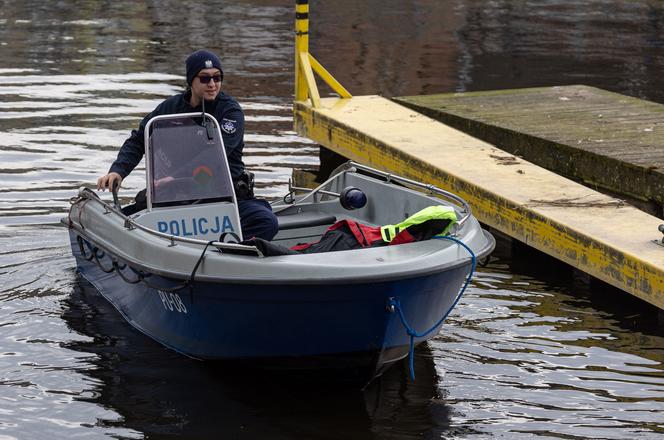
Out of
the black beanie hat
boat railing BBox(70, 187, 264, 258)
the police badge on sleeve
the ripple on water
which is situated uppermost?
the black beanie hat

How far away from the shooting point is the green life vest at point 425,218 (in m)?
6.79

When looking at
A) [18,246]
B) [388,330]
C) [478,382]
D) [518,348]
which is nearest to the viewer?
[388,330]

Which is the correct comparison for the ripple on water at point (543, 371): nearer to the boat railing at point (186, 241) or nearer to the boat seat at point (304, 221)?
the boat seat at point (304, 221)

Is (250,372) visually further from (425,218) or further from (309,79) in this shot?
(309,79)

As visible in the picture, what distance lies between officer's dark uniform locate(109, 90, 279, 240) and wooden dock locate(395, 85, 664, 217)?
11.0ft

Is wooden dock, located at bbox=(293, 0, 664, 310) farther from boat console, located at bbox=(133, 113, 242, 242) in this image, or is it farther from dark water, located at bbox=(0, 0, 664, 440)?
boat console, located at bbox=(133, 113, 242, 242)

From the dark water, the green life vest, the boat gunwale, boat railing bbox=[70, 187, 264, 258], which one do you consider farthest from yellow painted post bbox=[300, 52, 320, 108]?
the boat gunwale

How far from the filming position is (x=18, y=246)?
9.60 metres

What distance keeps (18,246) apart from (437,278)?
4338 millimetres

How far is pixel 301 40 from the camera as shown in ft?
41.4

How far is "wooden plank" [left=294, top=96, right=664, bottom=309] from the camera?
7.80 m

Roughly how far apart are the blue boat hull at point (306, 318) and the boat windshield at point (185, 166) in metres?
0.64

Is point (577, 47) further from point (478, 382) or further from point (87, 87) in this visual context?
point (478, 382)

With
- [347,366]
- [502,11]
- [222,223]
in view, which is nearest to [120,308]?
[222,223]
